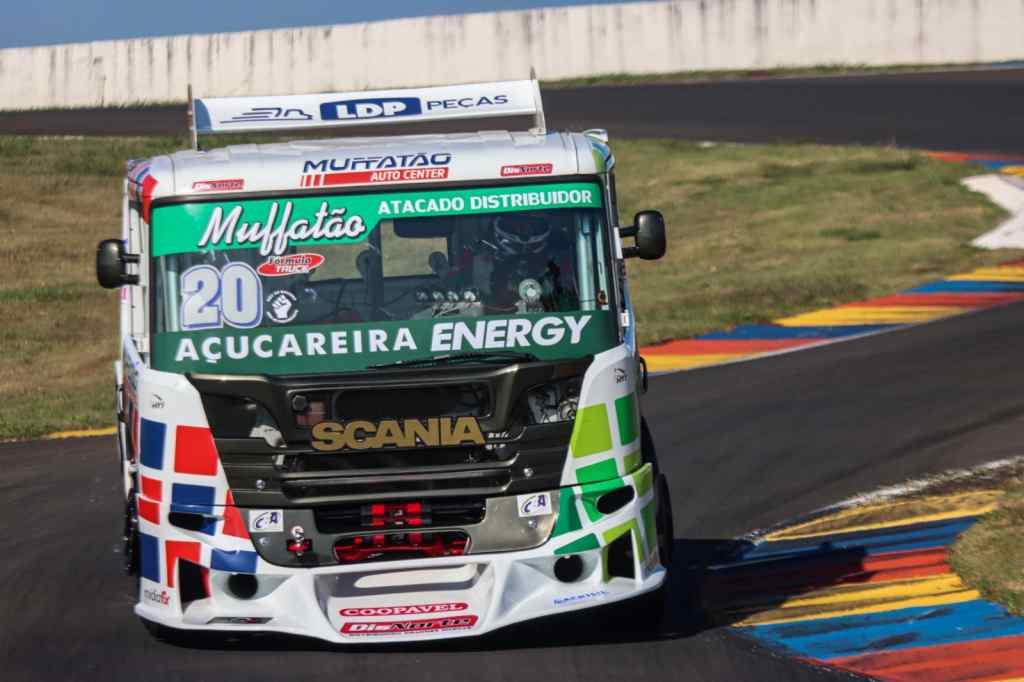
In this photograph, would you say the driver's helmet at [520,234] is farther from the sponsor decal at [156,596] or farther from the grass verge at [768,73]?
the grass verge at [768,73]

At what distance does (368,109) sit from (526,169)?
2046 millimetres

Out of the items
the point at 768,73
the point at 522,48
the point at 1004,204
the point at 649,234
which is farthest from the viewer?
the point at 522,48

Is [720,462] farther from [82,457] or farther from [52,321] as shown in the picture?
[52,321]

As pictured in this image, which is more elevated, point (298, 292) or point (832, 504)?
point (298, 292)

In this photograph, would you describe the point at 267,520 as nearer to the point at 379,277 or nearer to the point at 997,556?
the point at 379,277

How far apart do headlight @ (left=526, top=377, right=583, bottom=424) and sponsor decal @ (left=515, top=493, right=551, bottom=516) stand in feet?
1.12

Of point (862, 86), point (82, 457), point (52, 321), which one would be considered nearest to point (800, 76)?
point (862, 86)

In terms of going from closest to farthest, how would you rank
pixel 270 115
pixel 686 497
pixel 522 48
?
pixel 270 115 → pixel 686 497 → pixel 522 48

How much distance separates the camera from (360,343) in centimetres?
774

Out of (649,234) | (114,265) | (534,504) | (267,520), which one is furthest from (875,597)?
(114,265)

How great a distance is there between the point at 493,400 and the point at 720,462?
4822 millimetres

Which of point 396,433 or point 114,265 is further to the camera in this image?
point 114,265

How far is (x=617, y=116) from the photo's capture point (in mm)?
35219

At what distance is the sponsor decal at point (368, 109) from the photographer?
9.83 m
